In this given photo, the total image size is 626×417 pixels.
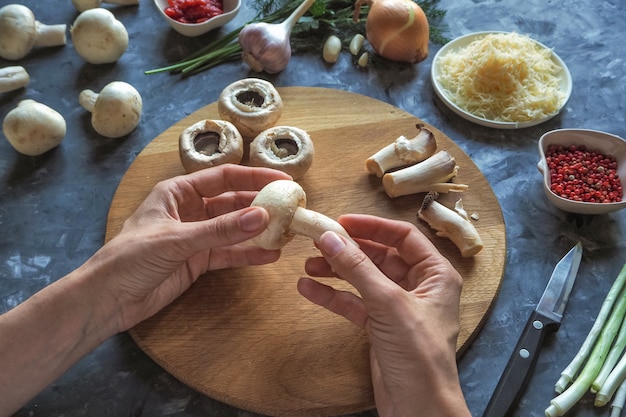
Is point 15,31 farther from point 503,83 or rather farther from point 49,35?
point 503,83

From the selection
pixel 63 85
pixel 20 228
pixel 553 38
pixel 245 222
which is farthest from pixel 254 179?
pixel 553 38

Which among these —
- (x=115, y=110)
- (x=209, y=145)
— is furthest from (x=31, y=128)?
(x=209, y=145)

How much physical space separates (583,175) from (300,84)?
1260 millimetres

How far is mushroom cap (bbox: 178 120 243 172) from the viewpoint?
6.62ft

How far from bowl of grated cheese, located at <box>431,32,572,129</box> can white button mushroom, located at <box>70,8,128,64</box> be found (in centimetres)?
143

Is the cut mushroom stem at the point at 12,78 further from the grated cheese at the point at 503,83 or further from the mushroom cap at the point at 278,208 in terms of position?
the grated cheese at the point at 503,83

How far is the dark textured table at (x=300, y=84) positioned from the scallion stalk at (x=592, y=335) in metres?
0.04

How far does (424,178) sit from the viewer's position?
2.06m

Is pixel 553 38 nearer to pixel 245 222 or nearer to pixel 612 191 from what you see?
pixel 612 191

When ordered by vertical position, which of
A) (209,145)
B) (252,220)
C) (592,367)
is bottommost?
(592,367)

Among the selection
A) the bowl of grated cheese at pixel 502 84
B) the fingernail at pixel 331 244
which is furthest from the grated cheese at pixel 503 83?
the fingernail at pixel 331 244

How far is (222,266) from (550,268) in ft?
3.72

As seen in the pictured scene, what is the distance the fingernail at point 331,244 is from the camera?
4.77 feet

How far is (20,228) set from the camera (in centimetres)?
208
